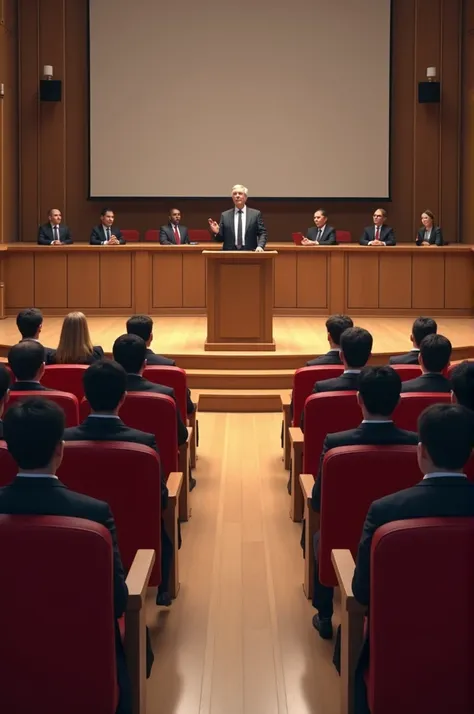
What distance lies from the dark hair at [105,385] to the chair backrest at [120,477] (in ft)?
0.54

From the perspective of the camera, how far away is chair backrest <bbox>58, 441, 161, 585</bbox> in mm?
3316

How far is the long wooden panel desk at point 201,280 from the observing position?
1170 centimetres

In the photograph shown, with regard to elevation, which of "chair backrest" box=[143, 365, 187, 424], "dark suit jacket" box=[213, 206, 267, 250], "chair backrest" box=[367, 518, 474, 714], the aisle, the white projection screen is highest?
the white projection screen

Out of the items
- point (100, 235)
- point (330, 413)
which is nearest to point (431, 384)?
point (330, 413)

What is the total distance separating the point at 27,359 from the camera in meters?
4.52

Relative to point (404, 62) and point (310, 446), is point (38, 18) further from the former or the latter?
point (310, 446)

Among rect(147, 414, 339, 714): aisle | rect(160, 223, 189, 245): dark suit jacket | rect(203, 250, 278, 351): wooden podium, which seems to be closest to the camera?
rect(147, 414, 339, 714): aisle

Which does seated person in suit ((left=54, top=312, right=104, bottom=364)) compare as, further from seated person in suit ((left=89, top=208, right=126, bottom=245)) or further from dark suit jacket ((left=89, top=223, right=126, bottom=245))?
dark suit jacket ((left=89, top=223, right=126, bottom=245))

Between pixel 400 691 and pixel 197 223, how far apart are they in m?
12.5

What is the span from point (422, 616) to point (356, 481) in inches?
39.2

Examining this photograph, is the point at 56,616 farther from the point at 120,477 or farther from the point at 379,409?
the point at 379,409

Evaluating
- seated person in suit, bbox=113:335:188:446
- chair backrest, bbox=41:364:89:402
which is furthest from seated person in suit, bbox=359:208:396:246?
seated person in suit, bbox=113:335:188:446

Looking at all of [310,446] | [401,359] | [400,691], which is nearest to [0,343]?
[401,359]

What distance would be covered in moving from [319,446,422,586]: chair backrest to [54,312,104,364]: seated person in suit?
2.60 metres
